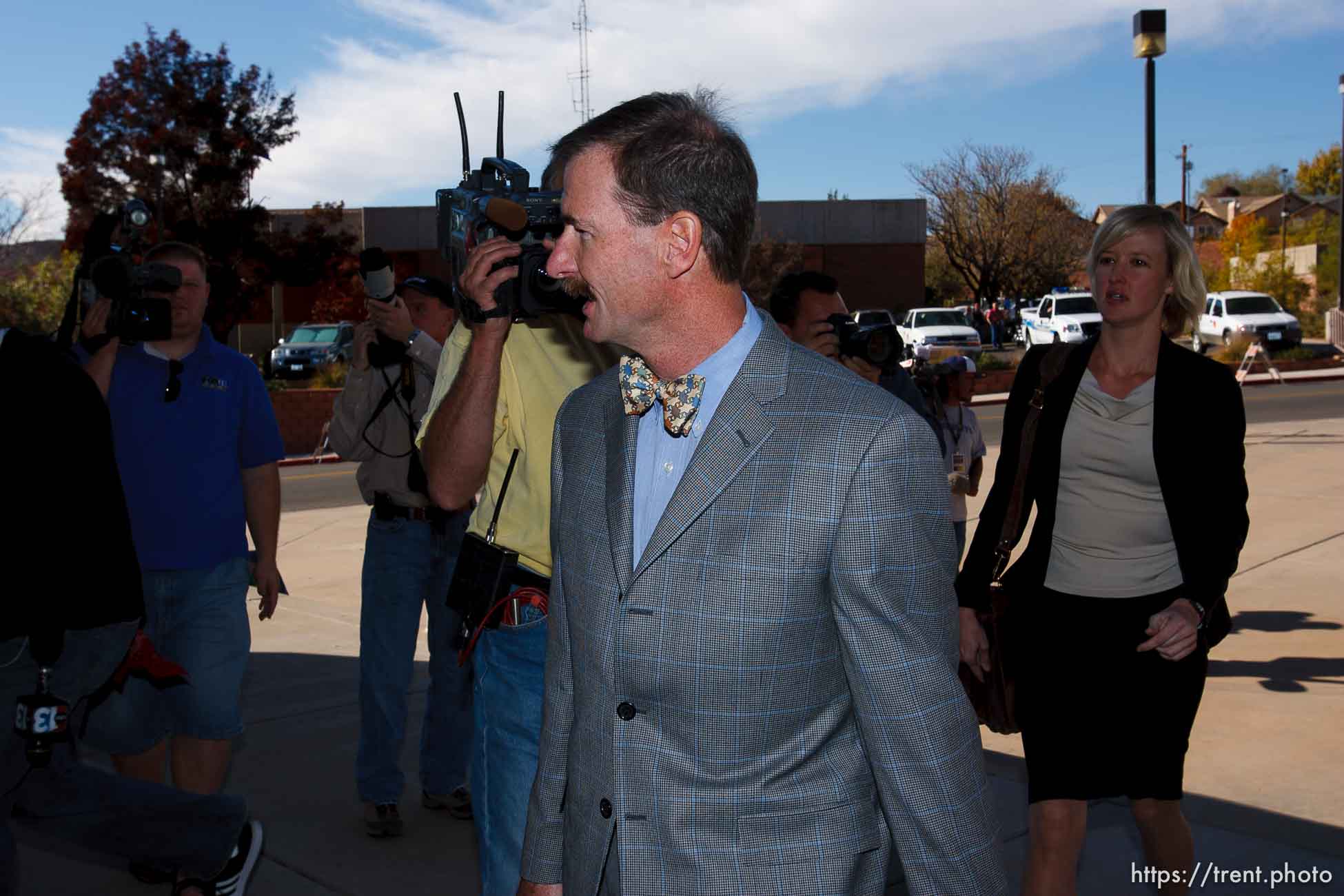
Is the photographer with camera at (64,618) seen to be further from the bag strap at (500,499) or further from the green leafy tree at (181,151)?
the green leafy tree at (181,151)

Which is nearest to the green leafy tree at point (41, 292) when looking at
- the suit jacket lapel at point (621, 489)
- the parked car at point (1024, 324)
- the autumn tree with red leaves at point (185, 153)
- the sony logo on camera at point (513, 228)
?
the autumn tree with red leaves at point (185, 153)

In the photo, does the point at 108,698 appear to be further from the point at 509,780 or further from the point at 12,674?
the point at 509,780

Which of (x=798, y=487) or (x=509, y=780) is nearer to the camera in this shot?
(x=798, y=487)

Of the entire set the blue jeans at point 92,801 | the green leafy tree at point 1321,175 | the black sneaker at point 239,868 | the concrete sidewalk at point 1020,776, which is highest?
the green leafy tree at point 1321,175

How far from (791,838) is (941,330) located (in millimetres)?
36434

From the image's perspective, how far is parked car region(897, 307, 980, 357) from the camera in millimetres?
36656

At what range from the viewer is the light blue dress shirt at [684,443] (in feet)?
6.54

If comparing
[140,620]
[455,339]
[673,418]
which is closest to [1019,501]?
[455,339]

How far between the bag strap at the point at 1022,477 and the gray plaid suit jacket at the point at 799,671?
5.68 ft

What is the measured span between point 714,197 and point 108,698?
315 cm

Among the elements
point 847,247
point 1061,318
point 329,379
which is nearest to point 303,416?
point 329,379

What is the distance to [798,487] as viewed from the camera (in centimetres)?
179

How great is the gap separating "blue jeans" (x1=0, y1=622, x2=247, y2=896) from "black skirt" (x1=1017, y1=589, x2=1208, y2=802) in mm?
2350

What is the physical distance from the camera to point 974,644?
3.54m
